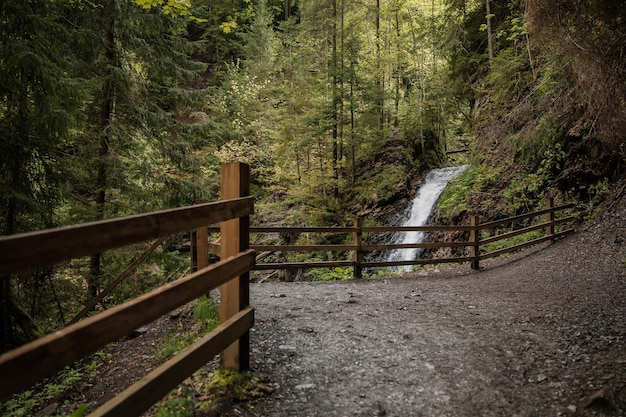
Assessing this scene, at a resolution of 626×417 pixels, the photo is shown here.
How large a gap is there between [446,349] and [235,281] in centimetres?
242

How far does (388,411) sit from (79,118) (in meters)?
6.27

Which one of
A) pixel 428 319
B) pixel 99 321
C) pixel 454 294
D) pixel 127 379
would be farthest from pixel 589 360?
pixel 127 379

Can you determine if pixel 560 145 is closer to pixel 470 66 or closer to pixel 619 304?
pixel 470 66

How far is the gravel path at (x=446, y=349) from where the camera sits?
10.1ft

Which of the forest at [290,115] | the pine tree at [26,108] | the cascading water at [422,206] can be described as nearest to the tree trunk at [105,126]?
the forest at [290,115]

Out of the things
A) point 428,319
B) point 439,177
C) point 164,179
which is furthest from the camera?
point 439,177

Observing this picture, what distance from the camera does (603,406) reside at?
9.31 feet

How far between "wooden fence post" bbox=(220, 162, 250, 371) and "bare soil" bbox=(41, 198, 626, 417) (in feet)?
0.96

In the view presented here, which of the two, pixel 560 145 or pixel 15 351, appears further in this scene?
pixel 560 145

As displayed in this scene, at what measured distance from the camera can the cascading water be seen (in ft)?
47.5

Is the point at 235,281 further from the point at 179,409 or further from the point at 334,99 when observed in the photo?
the point at 334,99

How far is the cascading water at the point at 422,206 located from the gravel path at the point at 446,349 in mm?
6787

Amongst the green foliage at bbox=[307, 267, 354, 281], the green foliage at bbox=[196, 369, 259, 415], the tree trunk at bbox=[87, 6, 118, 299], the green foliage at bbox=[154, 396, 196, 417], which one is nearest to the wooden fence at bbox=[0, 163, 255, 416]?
the green foliage at bbox=[196, 369, 259, 415]

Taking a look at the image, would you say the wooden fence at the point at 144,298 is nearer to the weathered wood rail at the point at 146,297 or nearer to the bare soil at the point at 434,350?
the weathered wood rail at the point at 146,297
